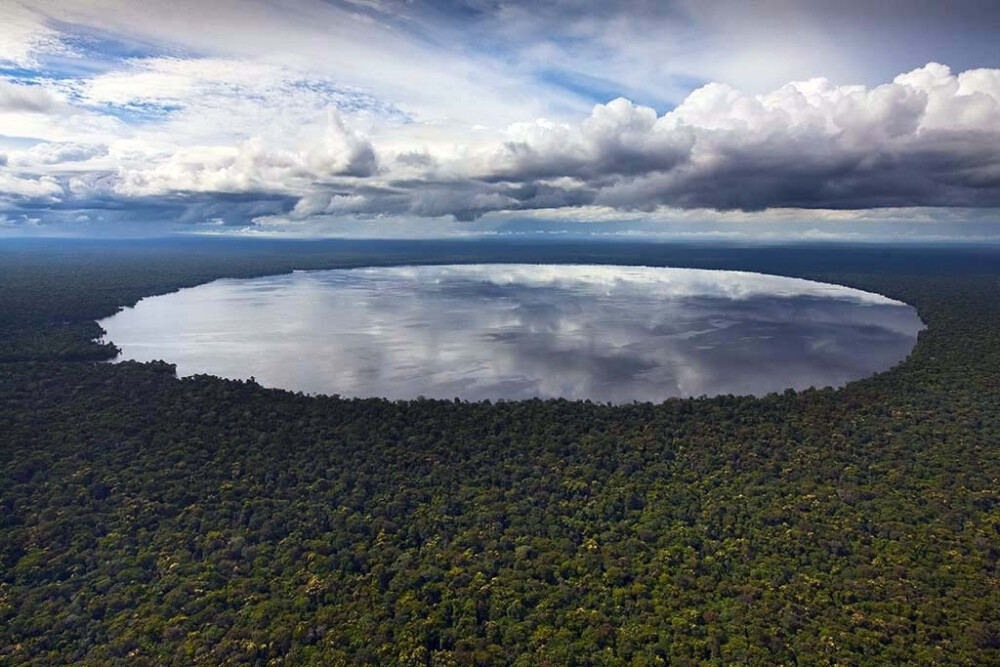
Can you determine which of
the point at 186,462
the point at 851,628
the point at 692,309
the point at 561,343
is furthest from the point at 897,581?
the point at 692,309

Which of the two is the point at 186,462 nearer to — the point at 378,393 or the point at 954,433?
the point at 378,393

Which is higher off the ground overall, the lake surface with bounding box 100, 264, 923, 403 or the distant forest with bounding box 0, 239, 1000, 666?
the lake surface with bounding box 100, 264, 923, 403

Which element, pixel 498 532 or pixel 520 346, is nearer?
pixel 498 532

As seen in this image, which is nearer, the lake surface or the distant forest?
the distant forest

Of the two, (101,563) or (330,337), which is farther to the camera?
(330,337)

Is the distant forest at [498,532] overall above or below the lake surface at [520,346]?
below
